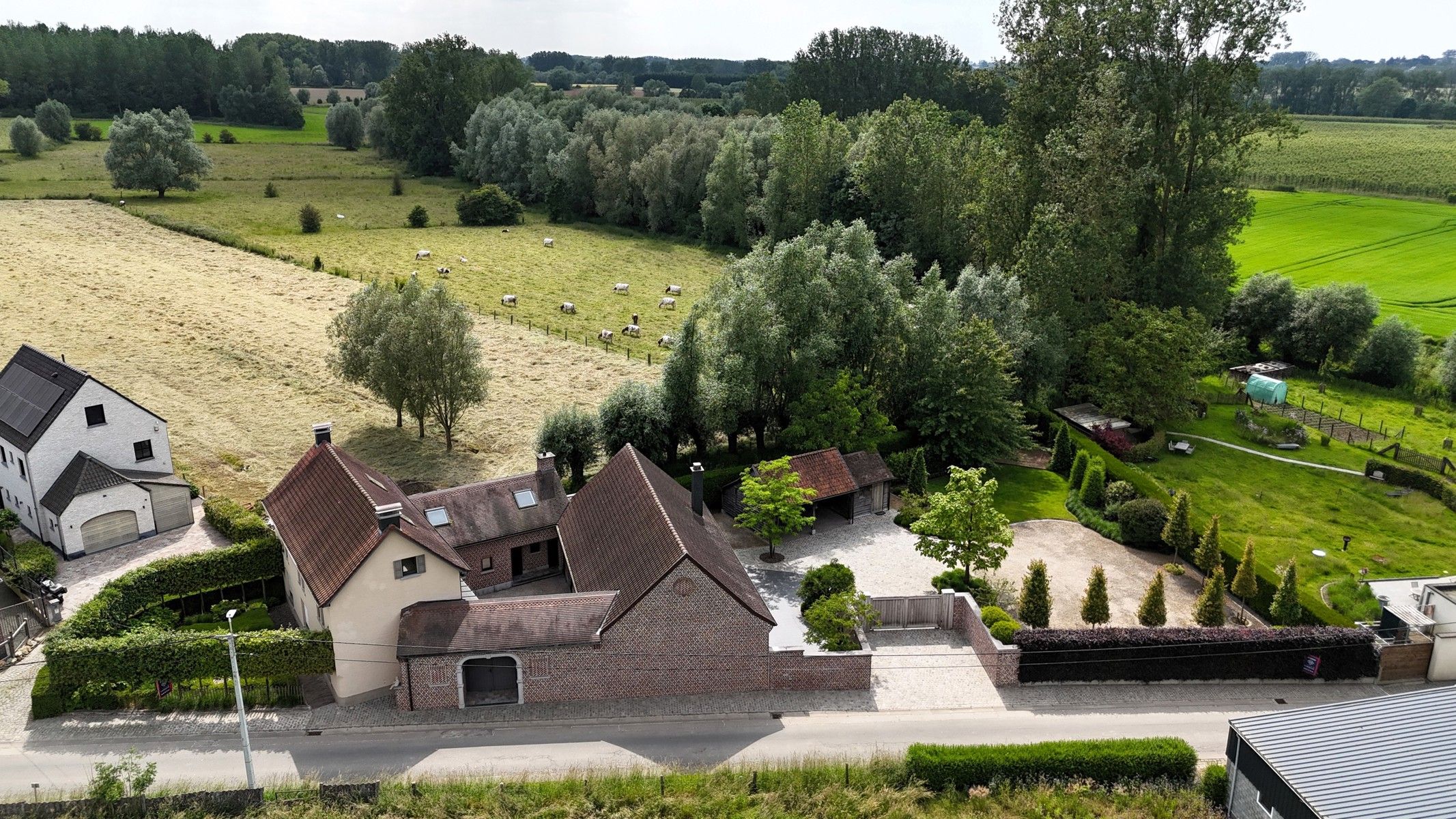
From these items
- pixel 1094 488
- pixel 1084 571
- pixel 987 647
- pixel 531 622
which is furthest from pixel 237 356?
pixel 1084 571

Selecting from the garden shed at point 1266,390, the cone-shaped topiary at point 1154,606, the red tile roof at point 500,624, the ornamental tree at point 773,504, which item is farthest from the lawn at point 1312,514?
the red tile roof at point 500,624

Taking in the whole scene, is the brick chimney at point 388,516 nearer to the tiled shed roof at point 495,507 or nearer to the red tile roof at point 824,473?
the tiled shed roof at point 495,507

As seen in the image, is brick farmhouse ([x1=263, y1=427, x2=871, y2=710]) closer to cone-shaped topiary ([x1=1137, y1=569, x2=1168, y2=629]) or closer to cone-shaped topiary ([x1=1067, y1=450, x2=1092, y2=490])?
cone-shaped topiary ([x1=1137, y1=569, x2=1168, y2=629])

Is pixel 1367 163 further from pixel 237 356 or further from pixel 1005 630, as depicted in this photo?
pixel 237 356

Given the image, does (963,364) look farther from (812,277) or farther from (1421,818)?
(1421,818)

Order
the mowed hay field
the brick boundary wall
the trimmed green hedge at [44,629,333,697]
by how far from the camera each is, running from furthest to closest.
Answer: the mowed hay field → the brick boundary wall → the trimmed green hedge at [44,629,333,697]

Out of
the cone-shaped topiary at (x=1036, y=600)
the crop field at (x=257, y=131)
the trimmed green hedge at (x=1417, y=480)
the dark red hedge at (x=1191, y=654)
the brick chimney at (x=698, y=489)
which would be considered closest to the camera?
the dark red hedge at (x=1191, y=654)

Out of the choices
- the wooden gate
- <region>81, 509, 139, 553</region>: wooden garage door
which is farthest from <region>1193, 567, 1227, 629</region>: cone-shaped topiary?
<region>81, 509, 139, 553</region>: wooden garage door

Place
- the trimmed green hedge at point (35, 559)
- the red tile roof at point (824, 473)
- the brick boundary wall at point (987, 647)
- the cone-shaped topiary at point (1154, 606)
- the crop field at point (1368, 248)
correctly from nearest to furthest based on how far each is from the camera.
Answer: the brick boundary wall at point (987, 647) < the cone-shaped topiary at point (1154, 606) < the trimmed green hedge at point (35, 559) < the red tile roof at point (824, 473) < the crop field at point (1368, 248)
